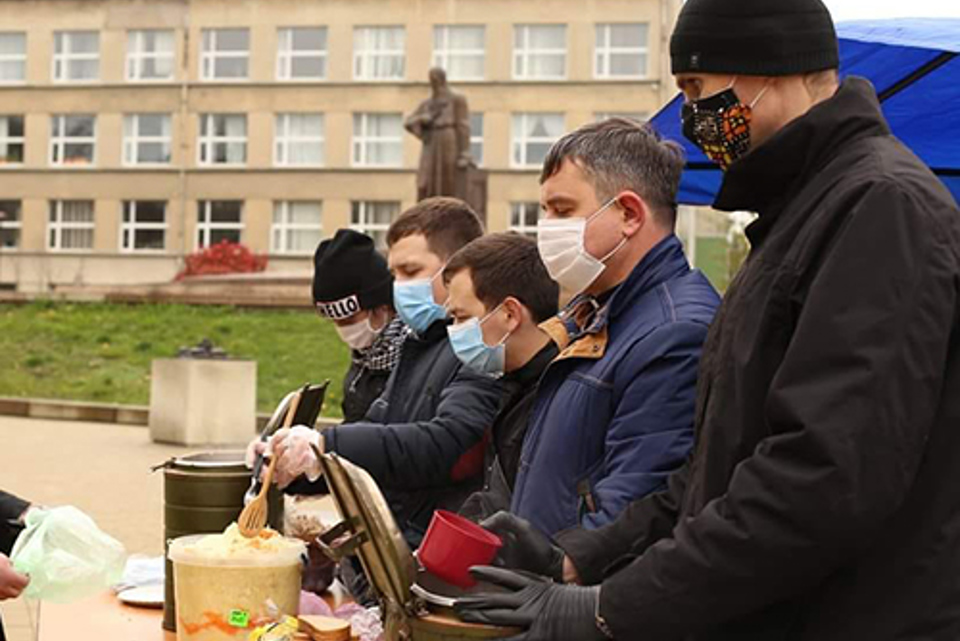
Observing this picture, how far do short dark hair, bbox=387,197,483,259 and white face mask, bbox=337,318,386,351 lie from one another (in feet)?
0.93

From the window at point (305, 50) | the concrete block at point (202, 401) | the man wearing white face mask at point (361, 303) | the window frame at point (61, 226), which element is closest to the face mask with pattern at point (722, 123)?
the man wearing white face mask at point (361, 303)

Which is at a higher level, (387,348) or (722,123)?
(722,123)

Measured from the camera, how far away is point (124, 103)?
44.1 meters

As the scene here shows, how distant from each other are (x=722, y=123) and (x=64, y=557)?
1634mm

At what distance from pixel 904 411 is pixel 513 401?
1.45 m

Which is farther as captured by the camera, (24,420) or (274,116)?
(274,116)

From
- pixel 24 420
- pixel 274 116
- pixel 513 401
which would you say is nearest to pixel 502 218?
pixel 274 116

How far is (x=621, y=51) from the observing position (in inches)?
1657

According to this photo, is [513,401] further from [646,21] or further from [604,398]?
[646,21]

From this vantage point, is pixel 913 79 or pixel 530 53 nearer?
pixel 913 79

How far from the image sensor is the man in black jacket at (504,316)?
3199mm

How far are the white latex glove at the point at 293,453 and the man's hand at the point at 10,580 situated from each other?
0.53 m

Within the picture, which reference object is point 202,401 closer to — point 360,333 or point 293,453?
point 360,333

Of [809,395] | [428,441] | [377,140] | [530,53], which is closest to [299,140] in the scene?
[377,140]
